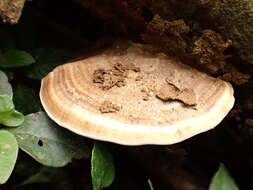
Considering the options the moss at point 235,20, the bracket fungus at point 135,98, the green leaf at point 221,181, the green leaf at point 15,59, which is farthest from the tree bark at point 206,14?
Answer: the green leaf at point 221,181

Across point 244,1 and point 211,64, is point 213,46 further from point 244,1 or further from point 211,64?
point 244,1

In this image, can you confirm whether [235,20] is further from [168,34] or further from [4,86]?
[4,86]

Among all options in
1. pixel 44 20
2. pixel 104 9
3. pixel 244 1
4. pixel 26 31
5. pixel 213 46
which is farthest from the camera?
pixel 44 20

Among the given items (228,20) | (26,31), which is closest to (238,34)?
(228,20)

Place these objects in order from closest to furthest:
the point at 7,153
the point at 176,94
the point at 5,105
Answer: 1. the point at 7,153
2. the point at 5,105
3. the point at 176,94

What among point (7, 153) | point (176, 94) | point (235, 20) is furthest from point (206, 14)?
point (7, 153)

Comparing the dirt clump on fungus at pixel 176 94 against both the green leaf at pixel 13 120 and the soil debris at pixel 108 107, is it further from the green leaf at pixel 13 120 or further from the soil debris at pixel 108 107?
the green leaf at pixel 13 120
